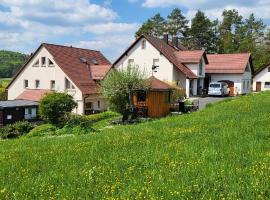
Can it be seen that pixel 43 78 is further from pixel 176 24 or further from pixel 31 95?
pixel 176 24

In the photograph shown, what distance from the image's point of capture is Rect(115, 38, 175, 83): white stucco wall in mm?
51688

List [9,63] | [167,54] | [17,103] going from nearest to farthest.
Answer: [17,103]
[167,54]
[9,63]

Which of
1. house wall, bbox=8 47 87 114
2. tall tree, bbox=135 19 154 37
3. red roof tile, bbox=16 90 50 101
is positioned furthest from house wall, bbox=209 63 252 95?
tall tree, bbox=135 19 154 37

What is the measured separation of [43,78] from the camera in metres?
55.4

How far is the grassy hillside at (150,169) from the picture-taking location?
24.1 feet

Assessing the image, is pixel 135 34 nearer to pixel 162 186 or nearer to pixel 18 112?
pixel 18 112

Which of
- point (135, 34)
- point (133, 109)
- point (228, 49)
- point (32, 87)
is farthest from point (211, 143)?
point (228, 49)

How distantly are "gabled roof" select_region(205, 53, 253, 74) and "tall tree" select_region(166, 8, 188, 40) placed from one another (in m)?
35.2

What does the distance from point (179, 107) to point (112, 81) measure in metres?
6.19

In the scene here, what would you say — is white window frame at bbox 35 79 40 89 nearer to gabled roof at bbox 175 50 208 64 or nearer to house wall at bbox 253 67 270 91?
gabled roof at bbox 175 50 208 64

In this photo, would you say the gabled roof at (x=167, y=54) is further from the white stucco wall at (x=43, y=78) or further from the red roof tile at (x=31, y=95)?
the red roof tile at (x=31, y=95)

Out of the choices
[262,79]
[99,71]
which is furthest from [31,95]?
[262,79]

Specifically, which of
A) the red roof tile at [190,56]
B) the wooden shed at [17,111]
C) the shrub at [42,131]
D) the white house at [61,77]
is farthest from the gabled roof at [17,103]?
the red roof tile at [190,56]

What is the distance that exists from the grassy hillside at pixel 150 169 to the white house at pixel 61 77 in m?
38.7
